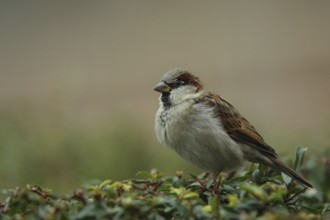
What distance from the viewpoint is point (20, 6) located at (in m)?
12.2

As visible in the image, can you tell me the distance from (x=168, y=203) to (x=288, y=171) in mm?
900

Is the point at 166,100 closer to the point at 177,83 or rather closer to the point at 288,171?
the point at 177,83

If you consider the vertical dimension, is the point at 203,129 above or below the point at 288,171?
above

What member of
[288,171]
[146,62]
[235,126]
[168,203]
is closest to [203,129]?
[235,126]

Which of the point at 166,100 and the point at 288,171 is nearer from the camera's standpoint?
the point at 288,171

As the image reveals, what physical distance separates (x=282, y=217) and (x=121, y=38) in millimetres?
9652

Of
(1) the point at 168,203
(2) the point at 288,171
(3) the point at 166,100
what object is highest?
(3) the point at 166,100

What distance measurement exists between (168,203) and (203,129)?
1571 mm

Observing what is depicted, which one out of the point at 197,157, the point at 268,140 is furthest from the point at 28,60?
the point at 197,157

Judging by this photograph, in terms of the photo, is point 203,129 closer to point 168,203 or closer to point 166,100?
point 166,100

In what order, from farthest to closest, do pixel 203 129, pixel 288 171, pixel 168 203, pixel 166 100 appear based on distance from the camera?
pixel 166 100, pixel 203 129, pixel 288 171, pixel 168 203

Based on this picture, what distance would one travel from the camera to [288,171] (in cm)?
261

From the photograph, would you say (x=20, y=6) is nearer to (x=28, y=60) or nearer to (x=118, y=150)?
(x=28, y=60)

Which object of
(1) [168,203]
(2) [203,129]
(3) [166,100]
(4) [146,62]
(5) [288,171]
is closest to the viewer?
(1) [168,203]
